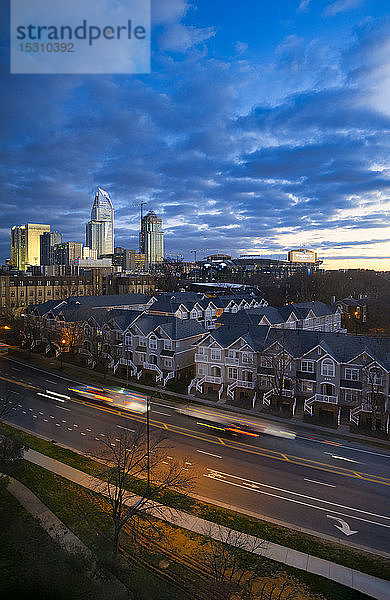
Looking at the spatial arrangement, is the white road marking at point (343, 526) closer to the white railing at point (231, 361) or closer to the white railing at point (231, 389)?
the white railing at point (231, 389)

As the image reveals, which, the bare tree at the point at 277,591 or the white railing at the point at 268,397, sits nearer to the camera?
the bare tree at the point at 277,591

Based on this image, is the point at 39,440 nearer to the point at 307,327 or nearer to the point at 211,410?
the point at 211,410

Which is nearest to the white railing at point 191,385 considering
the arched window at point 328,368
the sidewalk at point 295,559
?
the arched window at point 328,368

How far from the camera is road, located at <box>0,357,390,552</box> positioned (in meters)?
24.9

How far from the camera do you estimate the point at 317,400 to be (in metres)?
43.9

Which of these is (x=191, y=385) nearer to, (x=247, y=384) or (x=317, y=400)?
(x=247, y=384)

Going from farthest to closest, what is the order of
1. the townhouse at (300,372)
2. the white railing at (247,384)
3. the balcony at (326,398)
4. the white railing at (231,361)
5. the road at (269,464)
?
the white railing at (231,361)
the white railing at (247,384)
the balcony at (326,398)
the townhouse at (300,372)
the road at (269,464)

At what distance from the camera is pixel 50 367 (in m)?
64.4

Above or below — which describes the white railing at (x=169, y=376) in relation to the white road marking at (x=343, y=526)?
above

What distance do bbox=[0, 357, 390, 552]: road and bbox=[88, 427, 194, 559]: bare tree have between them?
4.25 feet

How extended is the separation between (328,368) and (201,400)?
1616cm

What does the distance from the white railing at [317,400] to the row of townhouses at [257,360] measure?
0.11m

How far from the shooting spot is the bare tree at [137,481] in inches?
861

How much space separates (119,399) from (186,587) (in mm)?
31782
